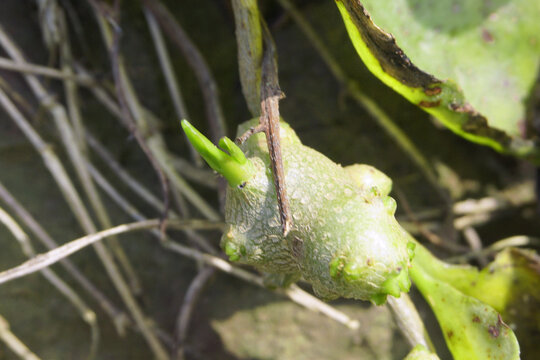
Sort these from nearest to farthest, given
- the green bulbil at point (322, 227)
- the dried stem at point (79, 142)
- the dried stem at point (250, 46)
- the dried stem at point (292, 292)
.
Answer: the green bulbil at point (322, 227), the dried stem at point (250, 46), the dried stem at point (292, 292), the dried stem at point (79, 142)

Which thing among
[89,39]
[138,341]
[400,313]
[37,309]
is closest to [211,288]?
[138,341]

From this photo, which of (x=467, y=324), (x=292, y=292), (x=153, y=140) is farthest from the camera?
(x=153, y=140)

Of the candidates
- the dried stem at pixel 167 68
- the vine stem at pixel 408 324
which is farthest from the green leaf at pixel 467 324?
the dried stem at pixel 167 68

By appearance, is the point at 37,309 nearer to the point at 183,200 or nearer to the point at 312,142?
the point at 183,200

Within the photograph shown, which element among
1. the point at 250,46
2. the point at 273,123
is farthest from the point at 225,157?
the point at 250,46

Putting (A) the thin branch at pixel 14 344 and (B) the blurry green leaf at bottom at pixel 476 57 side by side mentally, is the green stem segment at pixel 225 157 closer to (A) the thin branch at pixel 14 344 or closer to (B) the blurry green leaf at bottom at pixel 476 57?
(B) the blurry green leaf at bottom at pixel 476 57

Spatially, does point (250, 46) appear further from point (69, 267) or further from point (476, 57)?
point (69, 267)
